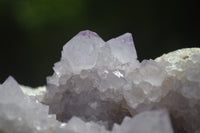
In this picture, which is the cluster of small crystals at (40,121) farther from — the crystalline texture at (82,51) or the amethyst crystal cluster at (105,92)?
the crystalline texture at (82,51)

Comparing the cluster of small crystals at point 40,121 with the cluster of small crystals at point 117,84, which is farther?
the cluster of small crystals at point 117,84

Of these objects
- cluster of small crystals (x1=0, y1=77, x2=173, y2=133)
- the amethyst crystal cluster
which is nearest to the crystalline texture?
the amethyst crystal cluster

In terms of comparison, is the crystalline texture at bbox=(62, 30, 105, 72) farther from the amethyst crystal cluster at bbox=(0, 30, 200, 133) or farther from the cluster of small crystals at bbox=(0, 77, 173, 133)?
the cluster of small crystals at bbox=(0, 77, 173, 133)

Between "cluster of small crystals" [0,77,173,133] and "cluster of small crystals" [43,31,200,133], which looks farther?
"cluster of small crystals" [43,31,200,133]

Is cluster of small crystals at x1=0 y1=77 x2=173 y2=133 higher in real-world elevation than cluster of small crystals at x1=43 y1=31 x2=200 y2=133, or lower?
higher

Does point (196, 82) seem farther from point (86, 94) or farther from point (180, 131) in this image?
point (86, 94)

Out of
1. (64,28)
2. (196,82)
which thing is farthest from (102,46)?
(64,28)

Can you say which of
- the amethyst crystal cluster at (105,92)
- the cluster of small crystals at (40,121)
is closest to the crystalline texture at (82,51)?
the amethyst crystal cluster at (105,92)

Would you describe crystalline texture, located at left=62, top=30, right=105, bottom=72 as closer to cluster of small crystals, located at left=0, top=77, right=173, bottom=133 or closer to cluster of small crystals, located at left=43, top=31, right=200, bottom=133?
cluster of small crystals, located at left=43, top=31, right=200, bottom=133
